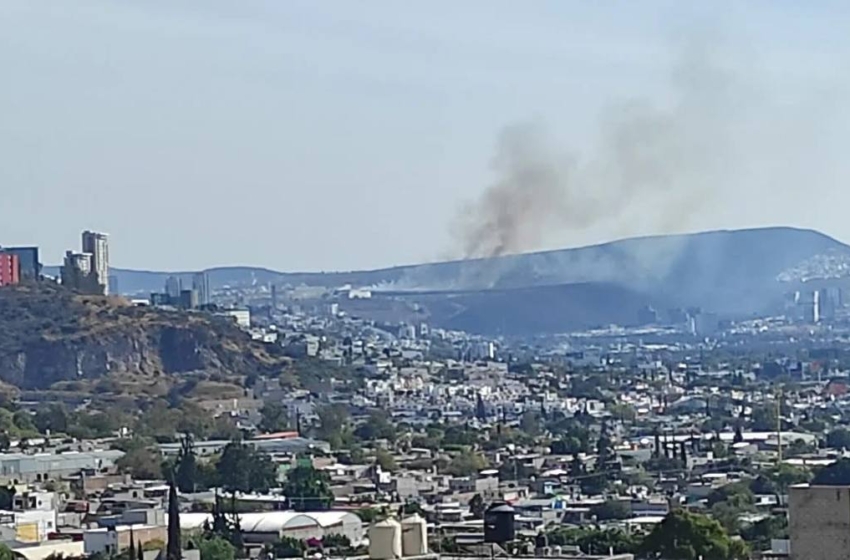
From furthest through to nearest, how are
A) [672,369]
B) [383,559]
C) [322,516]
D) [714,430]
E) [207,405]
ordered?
[672,369], [207,405], [714,430], [322,516], [383,559]

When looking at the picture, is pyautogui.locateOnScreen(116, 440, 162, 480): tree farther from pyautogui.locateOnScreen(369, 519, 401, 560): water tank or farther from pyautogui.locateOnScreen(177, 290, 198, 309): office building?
pyautogui.locateOnScreen(177, 290, 198, 309): office building

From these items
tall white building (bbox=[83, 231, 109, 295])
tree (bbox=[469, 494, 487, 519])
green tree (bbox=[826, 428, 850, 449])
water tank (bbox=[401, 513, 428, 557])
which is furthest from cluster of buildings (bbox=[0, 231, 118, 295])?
water tank (bbox=[401, 513, 428, 557])

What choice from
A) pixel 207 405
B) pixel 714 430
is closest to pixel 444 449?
pixel 714 430

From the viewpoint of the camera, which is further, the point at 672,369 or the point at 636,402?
the point at 672,369

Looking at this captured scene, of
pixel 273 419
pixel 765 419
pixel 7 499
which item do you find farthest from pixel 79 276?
pixel 7 499

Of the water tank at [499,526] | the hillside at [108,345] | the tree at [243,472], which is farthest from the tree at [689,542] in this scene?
the hillside at [108,345]

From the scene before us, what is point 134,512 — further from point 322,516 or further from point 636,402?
point 636,402

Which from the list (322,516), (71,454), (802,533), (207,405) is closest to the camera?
(802,533)
